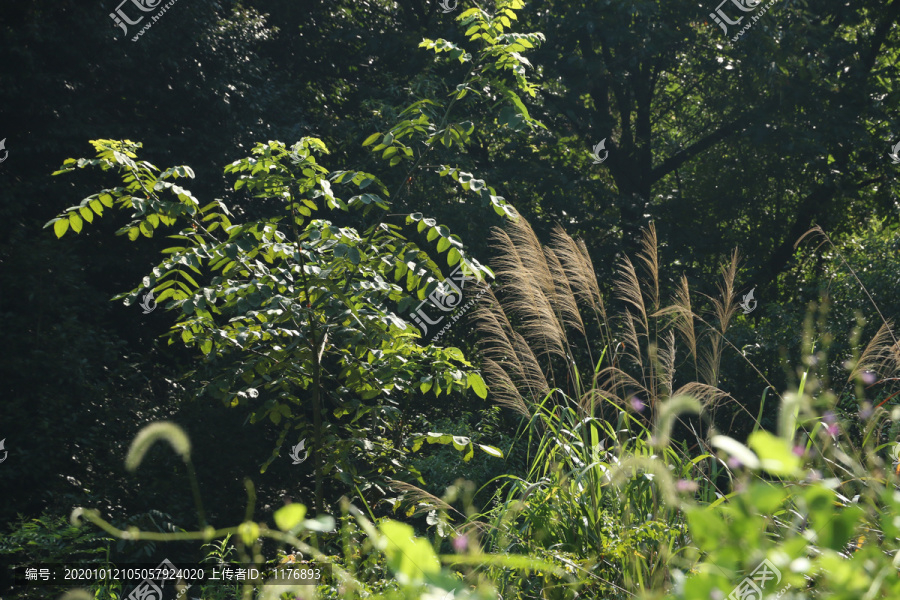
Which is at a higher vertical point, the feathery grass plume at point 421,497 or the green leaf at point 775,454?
the green leaf at point 775,454

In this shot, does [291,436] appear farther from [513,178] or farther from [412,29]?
[412,29]

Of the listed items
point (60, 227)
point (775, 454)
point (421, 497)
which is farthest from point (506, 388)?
point (775, 454)

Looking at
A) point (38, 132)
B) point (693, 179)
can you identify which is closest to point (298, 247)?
point (38, 132)

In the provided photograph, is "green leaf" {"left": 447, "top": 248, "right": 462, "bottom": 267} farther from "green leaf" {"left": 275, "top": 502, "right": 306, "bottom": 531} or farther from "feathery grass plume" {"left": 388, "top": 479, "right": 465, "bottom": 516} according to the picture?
"green leaf" {"left": 275, "top": 502, "right": 306, "bottom": 531}

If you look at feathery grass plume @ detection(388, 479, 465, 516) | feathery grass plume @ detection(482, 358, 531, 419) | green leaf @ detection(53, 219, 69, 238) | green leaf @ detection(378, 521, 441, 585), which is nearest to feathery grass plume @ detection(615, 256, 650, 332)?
feathery grass plume @ detection(482, 358, 531, 419)

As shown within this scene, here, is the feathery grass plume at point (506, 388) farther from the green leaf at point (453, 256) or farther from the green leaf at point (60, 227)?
the green leaf at point (60, 227)

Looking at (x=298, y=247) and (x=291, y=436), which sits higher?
(x=298, y=247)

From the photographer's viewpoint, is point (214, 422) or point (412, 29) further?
point (412, 29)

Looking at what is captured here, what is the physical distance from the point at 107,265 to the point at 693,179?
7.54 m

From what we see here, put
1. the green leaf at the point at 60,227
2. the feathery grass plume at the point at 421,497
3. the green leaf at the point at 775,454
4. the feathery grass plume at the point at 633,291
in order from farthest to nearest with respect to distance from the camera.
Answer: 1. the feathery grass plume at the point at 633,291
2. the green leaf at the point at 60,227
3. the feathery grass plume at the point at 421,497
4. the green leaf at the point at 775,454

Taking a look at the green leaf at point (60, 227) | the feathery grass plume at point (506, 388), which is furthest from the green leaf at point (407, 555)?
the green leaf at point (60, 227)

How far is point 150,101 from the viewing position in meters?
7.09

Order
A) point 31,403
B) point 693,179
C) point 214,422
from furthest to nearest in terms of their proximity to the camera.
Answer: point 693,179 → point 214,422 → point 31,403

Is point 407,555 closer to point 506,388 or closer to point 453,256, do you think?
point 453,256
